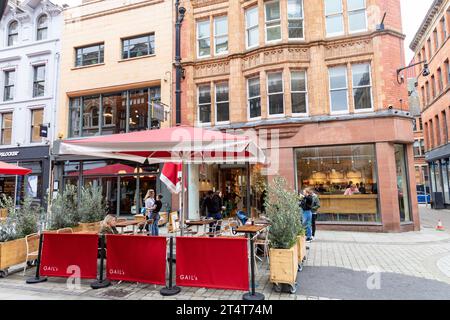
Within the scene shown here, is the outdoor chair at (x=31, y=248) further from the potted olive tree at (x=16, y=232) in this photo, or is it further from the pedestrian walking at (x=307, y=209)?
the pedestrian walking at (x=307, y=209)

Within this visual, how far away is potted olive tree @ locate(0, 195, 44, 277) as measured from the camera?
20.8 feet

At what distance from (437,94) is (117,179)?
83.3ft

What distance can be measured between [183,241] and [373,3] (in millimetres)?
13687

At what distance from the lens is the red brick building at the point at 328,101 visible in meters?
12.5

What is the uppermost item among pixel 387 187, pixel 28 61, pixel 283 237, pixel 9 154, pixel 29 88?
pixel 28 61

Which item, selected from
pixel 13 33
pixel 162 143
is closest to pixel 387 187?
pixel 162 143

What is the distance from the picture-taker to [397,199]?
12.2 metres

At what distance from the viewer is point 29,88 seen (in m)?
19.5

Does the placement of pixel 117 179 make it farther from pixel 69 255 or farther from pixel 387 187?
pixel 387 187

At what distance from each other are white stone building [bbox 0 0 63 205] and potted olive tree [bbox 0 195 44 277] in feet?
38.8

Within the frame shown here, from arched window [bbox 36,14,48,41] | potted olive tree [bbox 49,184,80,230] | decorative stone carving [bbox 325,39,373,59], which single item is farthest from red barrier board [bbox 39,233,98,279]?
arched window [bbox 36,14,48,41]

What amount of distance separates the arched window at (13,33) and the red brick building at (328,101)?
15015 millimetres

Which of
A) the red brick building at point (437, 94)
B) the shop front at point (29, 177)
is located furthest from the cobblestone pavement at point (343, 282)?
the red brick building at point (437, 94)

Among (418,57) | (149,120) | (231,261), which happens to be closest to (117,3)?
(149,120)
